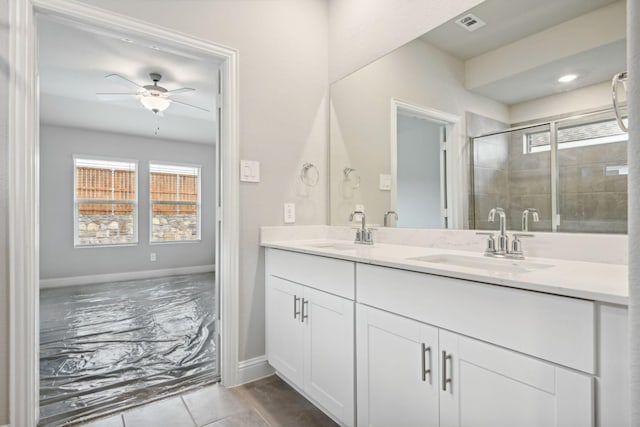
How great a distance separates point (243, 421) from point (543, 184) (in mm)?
1776

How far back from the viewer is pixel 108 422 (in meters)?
1.65

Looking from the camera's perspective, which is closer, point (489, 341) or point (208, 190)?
point (489, 341)

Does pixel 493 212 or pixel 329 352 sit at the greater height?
pixel 493 212

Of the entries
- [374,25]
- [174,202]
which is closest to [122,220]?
[174,202]

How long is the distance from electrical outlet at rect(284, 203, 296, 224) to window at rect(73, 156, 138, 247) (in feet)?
14.6

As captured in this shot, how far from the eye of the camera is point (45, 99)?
156 inches

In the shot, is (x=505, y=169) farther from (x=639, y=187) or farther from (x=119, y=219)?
(x=119, y=219)

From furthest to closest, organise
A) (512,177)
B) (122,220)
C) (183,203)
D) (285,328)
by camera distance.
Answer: (183,203) < (122,220) < (285,328) < (512,177)

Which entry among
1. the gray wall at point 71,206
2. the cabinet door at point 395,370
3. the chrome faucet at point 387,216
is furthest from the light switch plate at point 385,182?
the gray wall at point 71,206

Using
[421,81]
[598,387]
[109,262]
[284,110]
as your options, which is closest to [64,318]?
[109,262]

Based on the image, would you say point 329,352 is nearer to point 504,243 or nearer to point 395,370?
point 395,370

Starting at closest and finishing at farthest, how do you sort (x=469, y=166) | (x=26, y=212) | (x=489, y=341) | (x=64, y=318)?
(x=489, y=341) → (x=26, y=212) → (x=469, y=166) → (x=64, y=318)

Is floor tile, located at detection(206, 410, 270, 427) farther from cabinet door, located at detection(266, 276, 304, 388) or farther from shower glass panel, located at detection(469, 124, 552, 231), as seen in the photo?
shower glass panel, located at detection(469, 124, 552, 231)

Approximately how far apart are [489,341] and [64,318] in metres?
3.92
